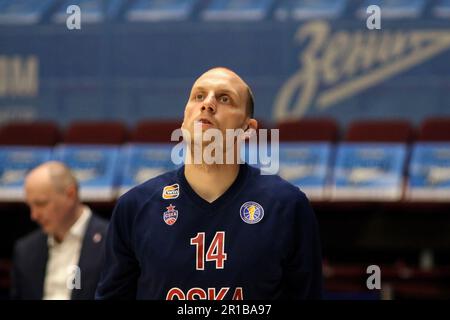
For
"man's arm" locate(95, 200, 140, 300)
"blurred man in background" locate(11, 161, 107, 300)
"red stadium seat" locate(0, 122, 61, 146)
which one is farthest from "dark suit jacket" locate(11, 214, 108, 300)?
"red stadium seat" locate(0, 122, 61, 146)

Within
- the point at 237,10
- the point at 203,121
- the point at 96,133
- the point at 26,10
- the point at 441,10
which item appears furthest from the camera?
the point at 26,10

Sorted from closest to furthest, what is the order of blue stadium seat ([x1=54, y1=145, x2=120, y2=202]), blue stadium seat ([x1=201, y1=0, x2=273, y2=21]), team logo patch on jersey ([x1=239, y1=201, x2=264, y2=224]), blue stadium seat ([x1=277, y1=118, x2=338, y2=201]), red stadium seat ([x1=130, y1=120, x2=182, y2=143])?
team logo patch on jersey ([x1=239, y1=201, x2=264, y2=224]) < blue stadium seat ([x1=277, y1=118, x2=338, y2=201]) < blue stadium seat ([x1=54, y1=145, x2=120, y2=202]) < red stadium seat ([x1=130, y1=120, x2=182, y2=143]) < blue stadium seat ([x1=201, y1=0, x2=273, y2=21])

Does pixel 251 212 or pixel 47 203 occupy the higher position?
pixel 251 212

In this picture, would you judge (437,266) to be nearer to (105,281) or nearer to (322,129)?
(322,129)

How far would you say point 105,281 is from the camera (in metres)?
1.76

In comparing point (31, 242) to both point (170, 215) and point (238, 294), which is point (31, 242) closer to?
point (170, 215)

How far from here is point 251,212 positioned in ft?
5.54

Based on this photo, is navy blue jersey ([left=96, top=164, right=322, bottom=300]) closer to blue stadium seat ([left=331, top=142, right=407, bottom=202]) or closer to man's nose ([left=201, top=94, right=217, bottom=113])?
man's nose ([left=201, top=94, right=217, bottom=113])

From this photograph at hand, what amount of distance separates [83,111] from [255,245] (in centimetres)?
516

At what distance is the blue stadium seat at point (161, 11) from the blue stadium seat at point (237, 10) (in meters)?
0.14

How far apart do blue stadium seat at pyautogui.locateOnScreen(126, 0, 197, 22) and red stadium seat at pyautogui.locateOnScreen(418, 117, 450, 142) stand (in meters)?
2.07

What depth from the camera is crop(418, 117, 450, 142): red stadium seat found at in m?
5.40

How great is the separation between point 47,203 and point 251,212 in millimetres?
1864

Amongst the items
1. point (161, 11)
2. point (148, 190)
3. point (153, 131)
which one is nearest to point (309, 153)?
point (153, 131)
